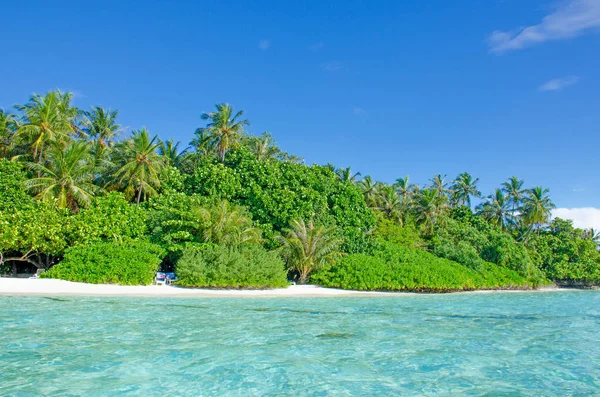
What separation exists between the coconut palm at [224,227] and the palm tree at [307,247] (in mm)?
2012

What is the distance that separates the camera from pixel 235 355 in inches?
298

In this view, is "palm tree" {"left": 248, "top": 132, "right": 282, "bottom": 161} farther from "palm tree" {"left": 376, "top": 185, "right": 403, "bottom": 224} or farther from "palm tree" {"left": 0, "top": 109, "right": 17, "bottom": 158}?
"palm tree" {"left": 0, "top": 109, "right": 17, "bottom": 158}

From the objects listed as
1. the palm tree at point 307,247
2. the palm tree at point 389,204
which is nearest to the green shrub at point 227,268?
the palm tree at point 307,247

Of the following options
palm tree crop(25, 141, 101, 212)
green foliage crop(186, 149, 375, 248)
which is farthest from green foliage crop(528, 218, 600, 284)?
palm tree crop(25, 141, 101, 212)

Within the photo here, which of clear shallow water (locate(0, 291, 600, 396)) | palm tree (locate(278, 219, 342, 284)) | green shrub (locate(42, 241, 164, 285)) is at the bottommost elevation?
clear shallow water (locate(0, 291, 600, 396))

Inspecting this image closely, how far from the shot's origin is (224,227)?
2269 cm

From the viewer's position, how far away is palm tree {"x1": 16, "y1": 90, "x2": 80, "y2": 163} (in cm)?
2627

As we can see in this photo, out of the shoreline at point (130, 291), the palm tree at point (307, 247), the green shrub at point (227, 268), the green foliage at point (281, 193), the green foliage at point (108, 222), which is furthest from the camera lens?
the green foliage at point (281, 193)

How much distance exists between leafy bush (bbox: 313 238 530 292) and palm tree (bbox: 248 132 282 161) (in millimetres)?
13954

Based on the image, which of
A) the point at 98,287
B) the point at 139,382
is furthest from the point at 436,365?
the point at 98,287

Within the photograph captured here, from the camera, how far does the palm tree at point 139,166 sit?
2780 centimetres

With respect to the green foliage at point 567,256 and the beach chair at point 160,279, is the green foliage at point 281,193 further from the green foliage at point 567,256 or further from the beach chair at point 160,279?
the green foliage at point 567,256

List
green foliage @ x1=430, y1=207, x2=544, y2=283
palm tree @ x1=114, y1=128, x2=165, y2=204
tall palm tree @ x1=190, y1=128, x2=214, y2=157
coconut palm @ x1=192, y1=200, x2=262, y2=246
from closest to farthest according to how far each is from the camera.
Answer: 1. coconut palm @ x1=192, y1=200, x2=262, y2=246
2. palm tree @ x1=114, y1=128, x2=165, y2=204
3. green foliage @ x1=430, y1=207, x2=544, y2=283
4. tall palm tree @ x1=190, y1=128, x2=214, y2=157

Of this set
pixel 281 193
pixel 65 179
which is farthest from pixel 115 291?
pixel 281 193
